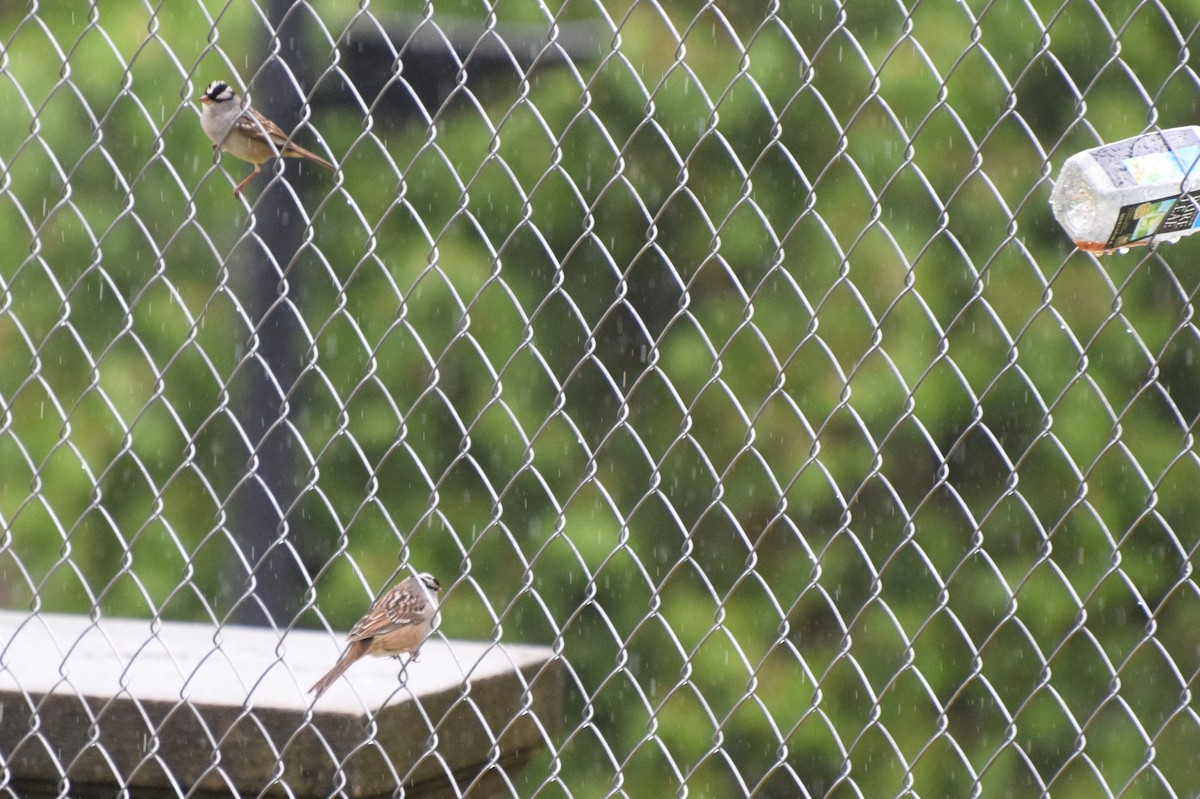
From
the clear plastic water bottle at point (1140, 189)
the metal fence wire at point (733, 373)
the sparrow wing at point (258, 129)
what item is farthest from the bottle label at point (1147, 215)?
the metal fence wire at point (733, 373)

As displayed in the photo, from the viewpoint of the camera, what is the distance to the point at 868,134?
5.10m

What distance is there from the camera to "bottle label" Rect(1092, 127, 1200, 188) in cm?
224

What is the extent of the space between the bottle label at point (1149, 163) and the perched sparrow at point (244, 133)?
4.79 ft

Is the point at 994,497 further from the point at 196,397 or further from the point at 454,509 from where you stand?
the point at 196,397

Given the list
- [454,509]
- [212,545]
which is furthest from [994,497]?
[212,545]

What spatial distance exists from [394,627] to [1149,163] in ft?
5.36

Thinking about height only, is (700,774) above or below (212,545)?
below

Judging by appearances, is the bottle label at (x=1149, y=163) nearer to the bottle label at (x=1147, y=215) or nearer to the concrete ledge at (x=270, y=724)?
the bottle label at (x=1147, y=215)

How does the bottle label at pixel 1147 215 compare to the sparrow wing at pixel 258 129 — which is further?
the sparrow wing at pixel 258 129

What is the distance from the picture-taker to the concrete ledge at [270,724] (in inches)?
100

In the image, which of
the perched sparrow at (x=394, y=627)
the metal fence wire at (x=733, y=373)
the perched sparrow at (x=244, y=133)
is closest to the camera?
the perched sparrow at (x=394, y=627)

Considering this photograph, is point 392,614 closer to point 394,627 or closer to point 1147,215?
point 394,627

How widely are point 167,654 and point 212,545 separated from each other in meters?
2.82

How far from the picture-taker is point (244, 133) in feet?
10.1
